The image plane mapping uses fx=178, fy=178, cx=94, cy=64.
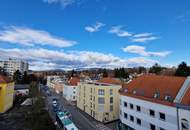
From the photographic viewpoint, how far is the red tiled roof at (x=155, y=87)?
28503 millimetres

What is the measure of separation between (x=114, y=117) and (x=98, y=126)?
7.43 meters

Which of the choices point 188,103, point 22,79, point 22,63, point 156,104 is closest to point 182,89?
point 188,103

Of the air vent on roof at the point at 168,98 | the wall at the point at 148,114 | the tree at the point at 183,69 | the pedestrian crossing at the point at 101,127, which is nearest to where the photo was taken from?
the wall at the point at 148,114

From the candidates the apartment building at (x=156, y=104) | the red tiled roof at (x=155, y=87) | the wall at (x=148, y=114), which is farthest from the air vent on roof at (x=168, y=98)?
the wall at (x=148, y=114)

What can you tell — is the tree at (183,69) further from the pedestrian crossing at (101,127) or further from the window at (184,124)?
the window at (184,124)

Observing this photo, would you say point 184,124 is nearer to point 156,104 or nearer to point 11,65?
point 156,104

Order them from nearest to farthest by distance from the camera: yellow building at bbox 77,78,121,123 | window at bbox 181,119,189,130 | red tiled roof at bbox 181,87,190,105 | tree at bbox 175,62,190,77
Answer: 1. window at bbox 181,119,189,130
2. red tiled roof at bbox 181,87,190,105
3. yellow building at bbox 77,78,121,123
4. tree at bbox 175,62,190,77

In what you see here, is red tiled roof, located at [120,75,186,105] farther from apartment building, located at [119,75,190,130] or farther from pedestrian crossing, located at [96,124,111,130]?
pedestrian crossing, located at [96,124,111,130]

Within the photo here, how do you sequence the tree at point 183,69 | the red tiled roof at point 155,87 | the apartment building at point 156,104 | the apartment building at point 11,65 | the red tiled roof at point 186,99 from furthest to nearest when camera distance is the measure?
the apartment building at point 11,65, the tree at point 183,69, the red tiled roof at point 155,87, the apartment building at point 156,104, the red tiled roof at point 186,99

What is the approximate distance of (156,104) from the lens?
2925 centimetres

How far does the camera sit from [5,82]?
5238cm

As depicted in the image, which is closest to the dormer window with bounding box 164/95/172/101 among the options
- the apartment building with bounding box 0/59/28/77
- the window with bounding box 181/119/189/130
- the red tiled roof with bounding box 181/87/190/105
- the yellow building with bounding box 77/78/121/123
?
the red tiled roof with bounding box 181/87/190/105

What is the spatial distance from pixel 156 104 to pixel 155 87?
151 inches

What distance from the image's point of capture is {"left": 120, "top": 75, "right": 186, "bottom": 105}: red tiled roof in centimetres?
2850
